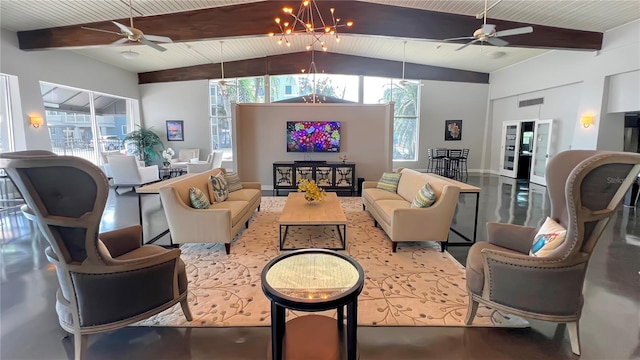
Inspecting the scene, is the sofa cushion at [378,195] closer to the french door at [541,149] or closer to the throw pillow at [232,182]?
the throw pillow at [232,182]

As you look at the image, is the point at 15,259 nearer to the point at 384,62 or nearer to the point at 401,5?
the point at 401,5

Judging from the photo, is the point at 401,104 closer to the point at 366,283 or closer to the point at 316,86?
the point at 316,86

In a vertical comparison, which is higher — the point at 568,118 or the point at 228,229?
the point at 568,118

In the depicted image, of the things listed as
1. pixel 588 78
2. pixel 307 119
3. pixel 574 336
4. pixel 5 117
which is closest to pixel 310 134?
pixel 307 119

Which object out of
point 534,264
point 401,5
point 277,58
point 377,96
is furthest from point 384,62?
point 534,264

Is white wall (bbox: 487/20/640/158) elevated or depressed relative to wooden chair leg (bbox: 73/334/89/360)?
elevated

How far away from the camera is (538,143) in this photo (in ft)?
28.8

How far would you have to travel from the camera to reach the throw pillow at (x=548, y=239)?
6.47ft

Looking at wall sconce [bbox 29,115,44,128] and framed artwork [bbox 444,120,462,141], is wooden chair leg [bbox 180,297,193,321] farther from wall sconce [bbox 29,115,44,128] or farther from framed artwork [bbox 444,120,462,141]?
framed artwork [bbox 444,120,462,141]

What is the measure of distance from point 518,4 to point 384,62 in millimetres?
5041

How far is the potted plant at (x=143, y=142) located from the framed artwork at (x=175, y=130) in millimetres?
436

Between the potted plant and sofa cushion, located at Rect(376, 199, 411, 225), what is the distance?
9.10 metres

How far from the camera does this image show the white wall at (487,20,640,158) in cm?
609

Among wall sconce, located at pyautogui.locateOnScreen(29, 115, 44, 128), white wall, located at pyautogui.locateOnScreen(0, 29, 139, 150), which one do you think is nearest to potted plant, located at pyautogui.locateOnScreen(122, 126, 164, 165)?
white wall, located at pyautogui.locateOnScreen(0, 29, 139, 150)
